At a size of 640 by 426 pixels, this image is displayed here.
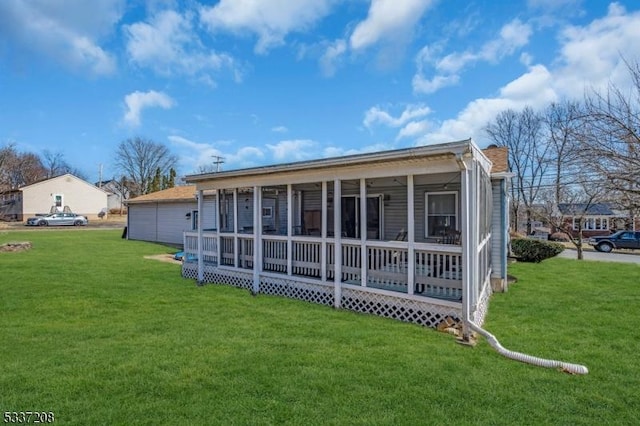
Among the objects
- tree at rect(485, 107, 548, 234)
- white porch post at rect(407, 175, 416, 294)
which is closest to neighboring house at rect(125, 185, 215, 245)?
white porch post at rect(407, 175, 416, 294)

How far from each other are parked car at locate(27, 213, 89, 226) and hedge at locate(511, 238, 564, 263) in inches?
1613

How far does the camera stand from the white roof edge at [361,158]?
5645 mm

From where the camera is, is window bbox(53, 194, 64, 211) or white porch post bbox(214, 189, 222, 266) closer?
white porch post bbox(214, 189, 222, 266)

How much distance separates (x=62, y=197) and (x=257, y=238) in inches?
1802

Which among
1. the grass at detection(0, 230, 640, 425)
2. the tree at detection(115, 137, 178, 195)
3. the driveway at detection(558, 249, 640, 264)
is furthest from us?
the tree at detection(115, 137, 178, 195)

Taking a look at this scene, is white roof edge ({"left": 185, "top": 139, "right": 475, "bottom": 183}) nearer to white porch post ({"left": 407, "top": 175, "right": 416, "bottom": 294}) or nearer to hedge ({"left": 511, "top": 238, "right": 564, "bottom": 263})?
white porch post ({"left": 407, "top": 175, "right": 416, "bottom": 294})

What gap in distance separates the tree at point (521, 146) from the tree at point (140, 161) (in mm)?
45191

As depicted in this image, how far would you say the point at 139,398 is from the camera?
385cm

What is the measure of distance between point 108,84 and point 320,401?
26632mm

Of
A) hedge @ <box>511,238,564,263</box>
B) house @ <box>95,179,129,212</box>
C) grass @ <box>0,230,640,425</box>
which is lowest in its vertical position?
grass @ <box>0,230,640,425</box>

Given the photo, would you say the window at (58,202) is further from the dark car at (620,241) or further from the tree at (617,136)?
the dark car at (620,241)

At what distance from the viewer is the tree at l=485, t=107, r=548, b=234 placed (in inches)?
1377

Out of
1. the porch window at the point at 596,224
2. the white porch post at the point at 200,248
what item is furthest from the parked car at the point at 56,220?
the porch window at the point at 596,224

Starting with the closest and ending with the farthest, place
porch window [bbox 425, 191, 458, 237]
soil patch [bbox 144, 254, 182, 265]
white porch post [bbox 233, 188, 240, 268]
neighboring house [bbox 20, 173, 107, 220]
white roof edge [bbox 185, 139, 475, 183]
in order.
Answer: white roof edge [bbox 185, 139, 475, 183]
white porch post [bbox 233, 188, 240, 268]
porch window [bbox 425, 191, 458, 237]
soil patch [bbox 144, 254, 182, 265]
neighboring house [bbox 20, 173, 107, 220]
